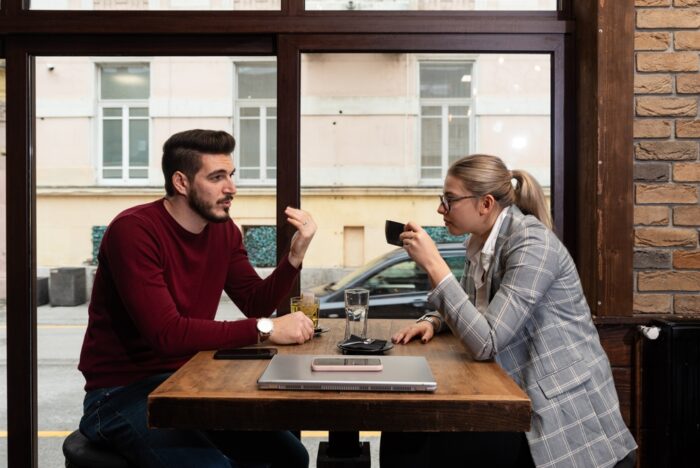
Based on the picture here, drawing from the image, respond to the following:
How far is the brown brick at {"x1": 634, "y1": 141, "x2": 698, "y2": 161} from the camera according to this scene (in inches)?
90.4

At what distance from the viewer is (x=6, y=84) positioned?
8.20 feet

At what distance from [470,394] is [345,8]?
1.63 m

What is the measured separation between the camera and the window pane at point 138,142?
2.50 m

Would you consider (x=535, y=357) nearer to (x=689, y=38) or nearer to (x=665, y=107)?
(x=665, y=107)

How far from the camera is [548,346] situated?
67.1 inches

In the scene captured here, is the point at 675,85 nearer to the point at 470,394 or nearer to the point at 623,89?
the point at 623,89

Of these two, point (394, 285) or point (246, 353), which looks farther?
point (394, 285)

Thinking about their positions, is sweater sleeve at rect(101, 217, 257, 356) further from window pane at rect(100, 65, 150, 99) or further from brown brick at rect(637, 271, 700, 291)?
brown brick at rect(637, 271, 700, 291)

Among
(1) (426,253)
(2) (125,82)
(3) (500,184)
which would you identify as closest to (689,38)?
(3) (500,184)

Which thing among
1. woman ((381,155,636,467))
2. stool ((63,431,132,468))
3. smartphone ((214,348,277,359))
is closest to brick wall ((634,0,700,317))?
woman ((381,155,636,467))

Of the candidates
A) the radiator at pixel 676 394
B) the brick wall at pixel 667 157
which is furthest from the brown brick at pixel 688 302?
the radiator at pixel 676 394

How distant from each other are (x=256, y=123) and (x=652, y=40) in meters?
1.43

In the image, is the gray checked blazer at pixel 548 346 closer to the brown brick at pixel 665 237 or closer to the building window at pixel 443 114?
the brown brick at pixel 665 237

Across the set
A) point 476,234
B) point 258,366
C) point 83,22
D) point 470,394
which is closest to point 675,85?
point 476,234
